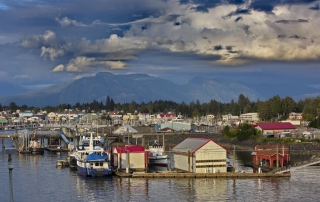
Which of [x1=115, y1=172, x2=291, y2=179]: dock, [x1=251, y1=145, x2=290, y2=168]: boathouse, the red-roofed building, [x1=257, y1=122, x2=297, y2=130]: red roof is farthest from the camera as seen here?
[x1=257, y1=122, x2=297, y2=130]: red roof

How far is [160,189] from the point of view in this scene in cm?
4022

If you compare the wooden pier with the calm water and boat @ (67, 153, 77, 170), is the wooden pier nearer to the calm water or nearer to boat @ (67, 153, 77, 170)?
the calm water

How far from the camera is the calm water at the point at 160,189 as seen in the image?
37.1 m

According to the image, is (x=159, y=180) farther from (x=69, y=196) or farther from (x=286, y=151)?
(x=286, y=151)

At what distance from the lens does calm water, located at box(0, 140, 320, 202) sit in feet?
122

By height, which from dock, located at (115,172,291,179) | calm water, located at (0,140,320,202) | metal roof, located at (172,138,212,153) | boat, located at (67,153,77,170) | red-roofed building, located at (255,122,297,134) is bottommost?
calm water, located at (0,140,320,202)

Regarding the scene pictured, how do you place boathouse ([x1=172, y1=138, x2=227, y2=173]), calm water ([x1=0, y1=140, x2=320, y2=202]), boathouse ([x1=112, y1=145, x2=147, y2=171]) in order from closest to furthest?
calm water ([x1=0, y1=140, x2=320, y2=202]) → boathouse ([x1=172, y1=138, x2=227, y2=173]) → boathouse ([x1=112, y1=145, x2=147, y2=171])

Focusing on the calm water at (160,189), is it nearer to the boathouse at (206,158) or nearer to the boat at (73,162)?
the boathouse at (206,158)

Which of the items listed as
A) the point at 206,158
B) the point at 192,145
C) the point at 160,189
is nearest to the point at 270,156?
the point at 192,145

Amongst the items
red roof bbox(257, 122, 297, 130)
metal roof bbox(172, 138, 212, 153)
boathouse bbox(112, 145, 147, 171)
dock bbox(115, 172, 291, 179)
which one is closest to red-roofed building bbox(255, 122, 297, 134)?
red roof bbox(257, 122, 297, 130)

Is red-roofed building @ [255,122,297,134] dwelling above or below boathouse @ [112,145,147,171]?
above

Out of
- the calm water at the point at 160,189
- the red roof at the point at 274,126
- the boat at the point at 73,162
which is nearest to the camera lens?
the calm water at the point at 160,189

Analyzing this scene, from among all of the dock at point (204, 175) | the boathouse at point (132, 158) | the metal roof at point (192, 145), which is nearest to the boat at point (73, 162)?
the boathouse at point (132, 158)

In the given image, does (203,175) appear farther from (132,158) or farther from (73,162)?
(73,162)
